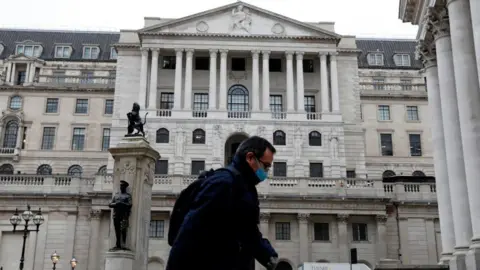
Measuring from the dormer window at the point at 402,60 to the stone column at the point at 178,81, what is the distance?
36936 mm

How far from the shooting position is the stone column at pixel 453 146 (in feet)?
76.1

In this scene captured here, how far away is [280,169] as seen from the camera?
54031 millimetres

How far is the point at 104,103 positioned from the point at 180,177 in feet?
73.3

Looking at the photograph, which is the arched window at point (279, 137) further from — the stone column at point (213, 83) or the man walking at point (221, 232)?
the man walking at point (221, 232)

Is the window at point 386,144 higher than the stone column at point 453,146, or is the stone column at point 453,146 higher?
the window at point 386,144

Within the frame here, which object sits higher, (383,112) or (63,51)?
(63,51)

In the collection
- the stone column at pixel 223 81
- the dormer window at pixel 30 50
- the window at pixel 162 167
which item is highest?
the dormer window at pixel 30 50

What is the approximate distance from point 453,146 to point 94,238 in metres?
32.3

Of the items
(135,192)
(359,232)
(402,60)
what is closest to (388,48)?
(402,60)

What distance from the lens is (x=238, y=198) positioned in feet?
16.6

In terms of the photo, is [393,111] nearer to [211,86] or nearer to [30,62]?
[211,86]

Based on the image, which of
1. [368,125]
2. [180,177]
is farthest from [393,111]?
[180,177]

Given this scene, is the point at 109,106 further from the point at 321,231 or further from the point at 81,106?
the point at 321,231

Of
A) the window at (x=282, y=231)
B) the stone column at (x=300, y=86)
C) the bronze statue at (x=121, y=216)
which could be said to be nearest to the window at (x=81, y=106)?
the stone column at (x=300, y=86)
